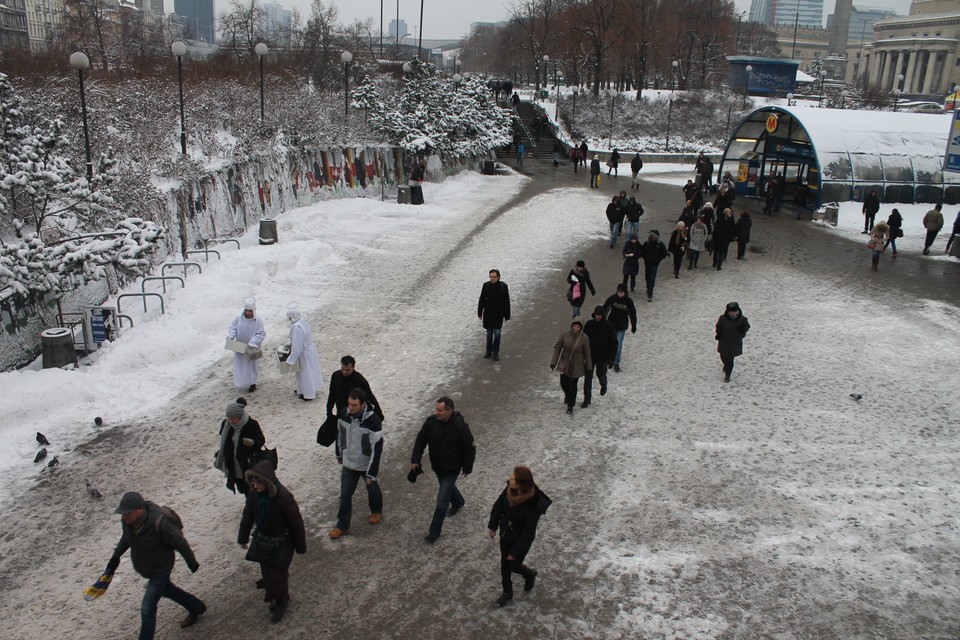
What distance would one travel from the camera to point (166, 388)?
1073cm

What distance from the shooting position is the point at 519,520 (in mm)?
6070

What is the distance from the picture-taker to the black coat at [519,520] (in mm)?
5992

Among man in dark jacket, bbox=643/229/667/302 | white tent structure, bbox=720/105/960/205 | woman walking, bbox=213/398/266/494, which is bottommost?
woman walking, bbox=213/398/266/494

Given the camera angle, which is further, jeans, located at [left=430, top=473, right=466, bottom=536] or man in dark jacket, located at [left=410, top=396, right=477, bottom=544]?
jeans, located at [left=430, top=473, right=466, bottom=536]

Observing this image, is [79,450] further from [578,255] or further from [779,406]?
[578,255]

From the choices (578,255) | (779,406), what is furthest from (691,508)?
(578,255)

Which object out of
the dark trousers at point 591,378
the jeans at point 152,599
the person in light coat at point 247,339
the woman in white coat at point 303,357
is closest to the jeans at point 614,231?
the dark trousers at point 591,378

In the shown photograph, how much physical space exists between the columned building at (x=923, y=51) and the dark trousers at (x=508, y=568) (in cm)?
10939

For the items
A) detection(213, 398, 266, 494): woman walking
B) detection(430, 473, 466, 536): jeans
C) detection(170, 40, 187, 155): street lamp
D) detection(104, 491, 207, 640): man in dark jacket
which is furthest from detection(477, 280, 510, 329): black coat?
detection(170, 40, 187, 155): street lamp

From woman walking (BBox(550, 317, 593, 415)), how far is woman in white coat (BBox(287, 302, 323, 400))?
11.1 ft

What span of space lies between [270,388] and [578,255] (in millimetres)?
10695

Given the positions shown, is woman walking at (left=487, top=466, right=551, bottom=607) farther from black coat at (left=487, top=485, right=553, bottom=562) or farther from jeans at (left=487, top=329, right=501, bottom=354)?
jeans at (left=487, top=329, right=501, bottom=354)

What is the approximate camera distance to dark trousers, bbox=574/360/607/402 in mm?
10336

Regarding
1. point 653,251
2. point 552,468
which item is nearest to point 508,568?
point 552,468
